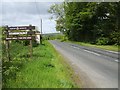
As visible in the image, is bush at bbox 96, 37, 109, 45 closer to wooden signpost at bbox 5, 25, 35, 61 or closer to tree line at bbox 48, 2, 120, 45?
tree line at bbox 48, 2, 120, 45

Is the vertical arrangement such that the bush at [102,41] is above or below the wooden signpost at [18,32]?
below

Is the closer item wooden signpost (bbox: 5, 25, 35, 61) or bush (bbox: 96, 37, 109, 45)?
wooden signpost (bbox: 5, 25, 35, 61)

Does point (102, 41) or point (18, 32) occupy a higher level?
point (18, 32)

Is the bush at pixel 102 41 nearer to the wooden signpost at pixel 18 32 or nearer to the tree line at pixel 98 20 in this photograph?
the tree line at pixel 98 20

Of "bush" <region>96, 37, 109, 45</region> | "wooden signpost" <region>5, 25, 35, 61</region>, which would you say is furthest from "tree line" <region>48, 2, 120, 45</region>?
"wooden signpost" <region>5, 25, 35, 61</region>

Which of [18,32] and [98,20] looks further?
[98,20]

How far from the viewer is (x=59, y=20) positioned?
321 feet

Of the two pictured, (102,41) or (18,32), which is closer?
(18,32)

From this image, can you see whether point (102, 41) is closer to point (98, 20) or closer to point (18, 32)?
point (98, 20)

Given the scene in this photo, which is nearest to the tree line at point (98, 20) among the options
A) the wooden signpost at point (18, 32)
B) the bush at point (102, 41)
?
the bush at point (102, 41)

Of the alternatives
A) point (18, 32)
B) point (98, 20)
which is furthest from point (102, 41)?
point (18, 32)

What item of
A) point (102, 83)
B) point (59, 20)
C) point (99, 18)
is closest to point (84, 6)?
point (99, 18)

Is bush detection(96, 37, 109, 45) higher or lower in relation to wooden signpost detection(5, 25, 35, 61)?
lower

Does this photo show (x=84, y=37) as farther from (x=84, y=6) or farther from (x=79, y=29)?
(x=84, y=6)
